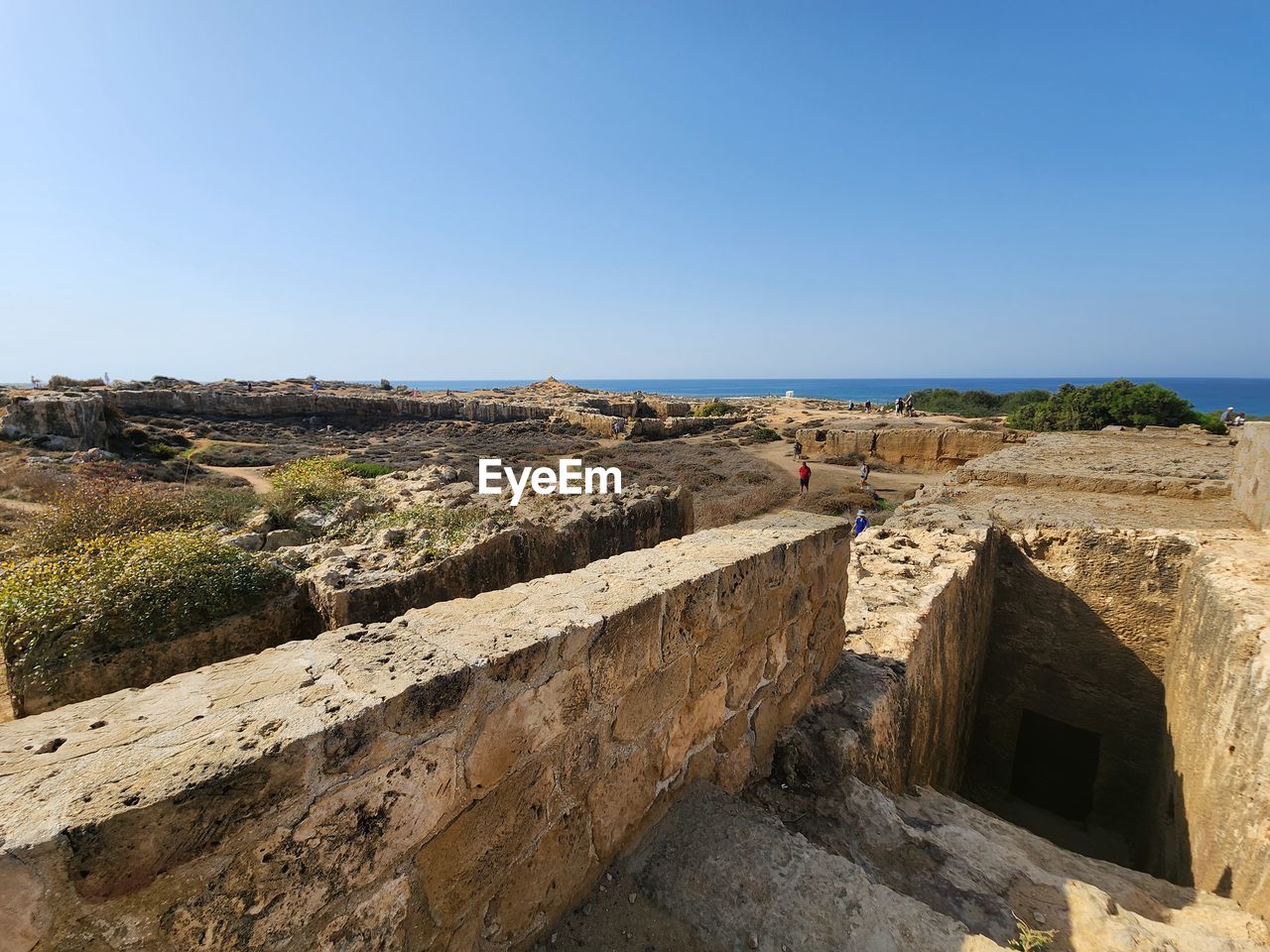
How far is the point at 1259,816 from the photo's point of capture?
3.07 m

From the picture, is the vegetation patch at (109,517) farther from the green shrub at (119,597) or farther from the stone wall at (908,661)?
the stone wall at (908,661)

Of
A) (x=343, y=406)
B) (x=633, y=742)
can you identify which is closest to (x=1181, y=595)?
(x=633, y=742)

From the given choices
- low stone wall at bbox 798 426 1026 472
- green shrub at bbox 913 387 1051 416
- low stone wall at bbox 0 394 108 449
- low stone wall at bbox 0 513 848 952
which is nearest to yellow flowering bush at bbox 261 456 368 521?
low stone wall at bbox 0 513 848 952

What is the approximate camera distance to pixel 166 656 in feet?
11.0

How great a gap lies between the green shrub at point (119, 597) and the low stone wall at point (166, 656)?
5 centimetres

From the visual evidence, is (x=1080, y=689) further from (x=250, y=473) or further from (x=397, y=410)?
(x=397, y=410)

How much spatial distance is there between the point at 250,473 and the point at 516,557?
15.5m

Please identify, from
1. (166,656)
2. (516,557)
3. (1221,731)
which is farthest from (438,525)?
(1221,731)

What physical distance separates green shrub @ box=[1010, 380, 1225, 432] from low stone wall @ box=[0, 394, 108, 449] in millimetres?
31715

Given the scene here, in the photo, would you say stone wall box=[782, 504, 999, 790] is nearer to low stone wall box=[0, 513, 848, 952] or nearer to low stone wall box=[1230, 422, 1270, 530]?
low stone wall box=[0, 513, 848, 952]

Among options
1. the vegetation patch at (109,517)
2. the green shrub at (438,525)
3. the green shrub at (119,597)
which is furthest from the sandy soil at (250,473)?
the green shrub at (119,597)

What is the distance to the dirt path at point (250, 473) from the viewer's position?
14811 mm

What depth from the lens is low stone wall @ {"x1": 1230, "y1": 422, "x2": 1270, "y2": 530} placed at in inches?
222

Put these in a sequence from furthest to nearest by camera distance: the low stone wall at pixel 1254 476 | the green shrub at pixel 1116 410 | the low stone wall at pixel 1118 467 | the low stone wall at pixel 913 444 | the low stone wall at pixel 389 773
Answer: the green shrub at pixel 1116 410 → the low stone wall at pixel 913 444 → the low stone wall at pixel 1118 467 → the low stone wall at pixel 1254 476 → the low stone wall at pixel 389 773
